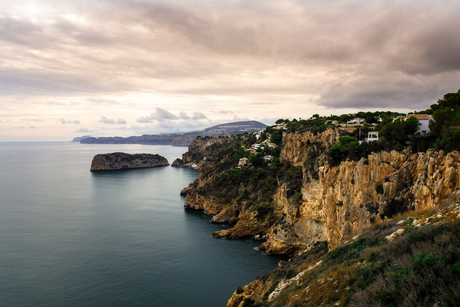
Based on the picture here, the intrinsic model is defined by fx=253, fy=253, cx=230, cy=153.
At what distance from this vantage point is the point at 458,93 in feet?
64.2


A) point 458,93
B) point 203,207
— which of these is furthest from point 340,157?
point 203,207

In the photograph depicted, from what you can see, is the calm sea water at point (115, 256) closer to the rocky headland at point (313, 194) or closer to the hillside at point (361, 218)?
the rocky headland at point (313, 194)

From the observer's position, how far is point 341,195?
70.1ft

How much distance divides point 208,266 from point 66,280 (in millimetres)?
14267

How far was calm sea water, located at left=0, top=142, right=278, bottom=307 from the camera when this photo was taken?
23.3 meters

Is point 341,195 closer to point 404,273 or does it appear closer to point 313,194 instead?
point 313,194

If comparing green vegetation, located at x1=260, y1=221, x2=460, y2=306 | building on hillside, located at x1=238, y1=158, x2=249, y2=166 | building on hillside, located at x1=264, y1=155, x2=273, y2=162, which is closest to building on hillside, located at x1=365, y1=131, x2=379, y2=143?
green vegetation, located at x1=260, y1=221, x2=460, y2=306

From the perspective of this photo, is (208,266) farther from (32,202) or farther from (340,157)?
(32,202)

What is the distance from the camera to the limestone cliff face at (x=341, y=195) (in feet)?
45.2

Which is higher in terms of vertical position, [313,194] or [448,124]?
[448,124]

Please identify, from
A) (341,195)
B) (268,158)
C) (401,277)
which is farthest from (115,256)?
(268,158)

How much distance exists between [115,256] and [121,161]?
9171 centimetres

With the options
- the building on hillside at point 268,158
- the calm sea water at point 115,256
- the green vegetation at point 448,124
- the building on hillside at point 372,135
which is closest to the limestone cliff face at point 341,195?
the green vegetation at point 448,124

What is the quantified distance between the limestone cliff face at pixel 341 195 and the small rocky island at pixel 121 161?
82.1 metres
